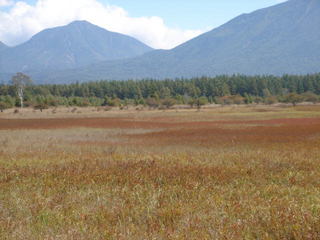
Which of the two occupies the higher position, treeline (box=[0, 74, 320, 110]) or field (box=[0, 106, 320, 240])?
field (box=[0, 106, 320, 240])

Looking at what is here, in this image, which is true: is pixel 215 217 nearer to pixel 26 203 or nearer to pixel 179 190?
pixel 179 190

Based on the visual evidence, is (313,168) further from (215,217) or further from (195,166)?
(215,217)

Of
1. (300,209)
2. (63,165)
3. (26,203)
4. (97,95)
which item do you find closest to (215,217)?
(300,209)

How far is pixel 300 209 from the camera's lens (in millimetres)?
7879

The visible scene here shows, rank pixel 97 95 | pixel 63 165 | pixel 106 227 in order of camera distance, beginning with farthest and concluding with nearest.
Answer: pixel 97 95 < pixel 63 165 < pixel 106 227

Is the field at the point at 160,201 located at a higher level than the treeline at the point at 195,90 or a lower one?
higher

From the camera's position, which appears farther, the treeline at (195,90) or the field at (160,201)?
the treeline at (195,90)

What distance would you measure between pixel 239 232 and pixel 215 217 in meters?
0.95

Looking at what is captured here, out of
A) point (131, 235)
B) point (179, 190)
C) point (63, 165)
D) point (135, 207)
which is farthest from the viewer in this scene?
point (63, 165)

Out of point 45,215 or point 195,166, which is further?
point 195,166

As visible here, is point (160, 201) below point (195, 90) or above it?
above

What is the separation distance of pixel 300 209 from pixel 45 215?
5.23 m

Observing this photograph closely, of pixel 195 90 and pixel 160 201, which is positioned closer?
pixel 160 201

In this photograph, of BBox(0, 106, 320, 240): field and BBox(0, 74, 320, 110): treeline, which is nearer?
BBox(0, 106, 320, 240): field
